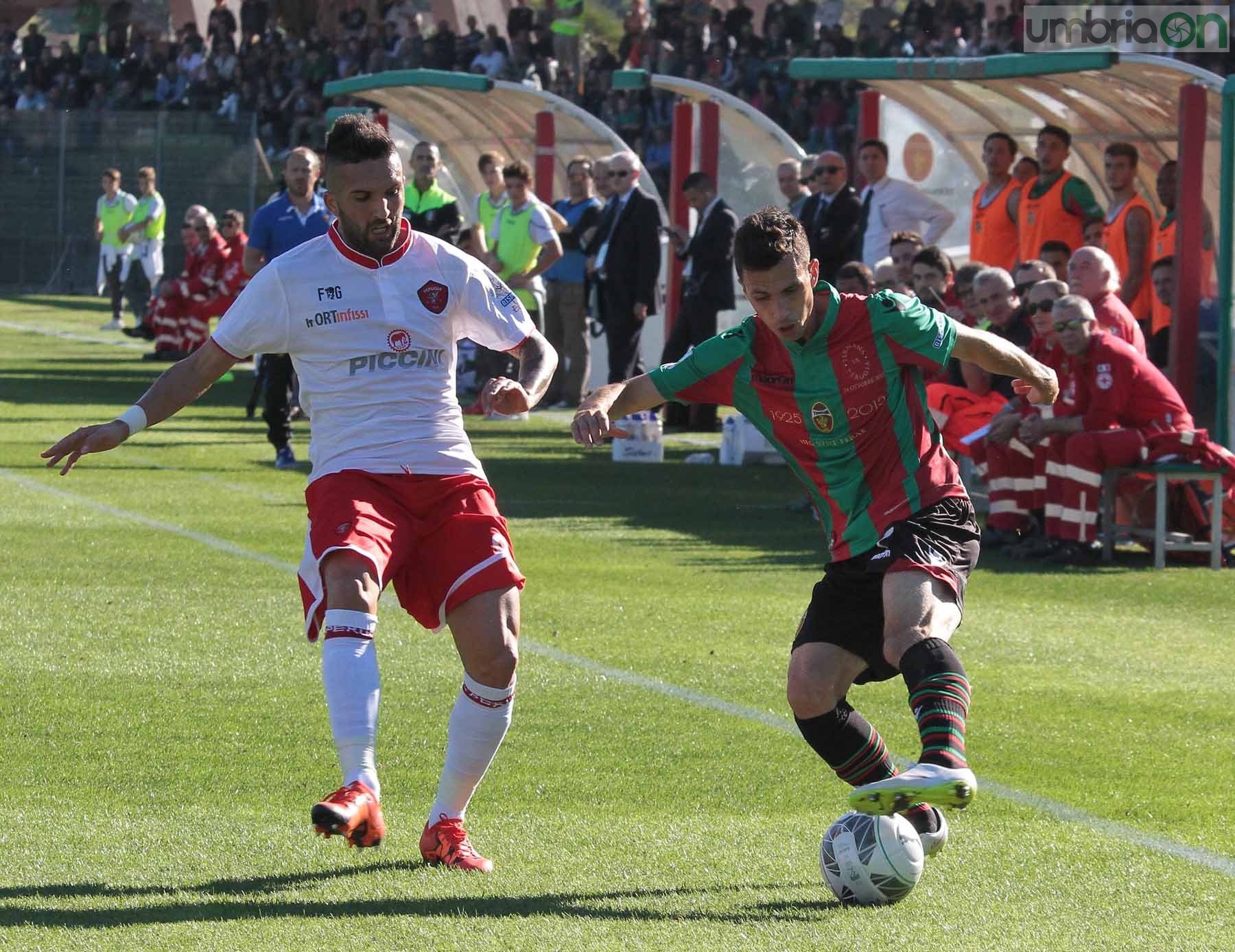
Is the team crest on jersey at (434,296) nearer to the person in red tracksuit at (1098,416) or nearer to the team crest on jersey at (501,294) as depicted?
the team crest on jersey at (501,294)

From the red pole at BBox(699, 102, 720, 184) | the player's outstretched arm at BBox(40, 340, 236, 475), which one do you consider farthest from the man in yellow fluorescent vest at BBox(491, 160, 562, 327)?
the player's outstretched arm at BBox(40, 340, 236, 475)

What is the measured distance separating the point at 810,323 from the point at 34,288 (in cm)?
3831

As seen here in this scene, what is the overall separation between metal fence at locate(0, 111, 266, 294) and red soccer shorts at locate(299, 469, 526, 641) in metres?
33.1

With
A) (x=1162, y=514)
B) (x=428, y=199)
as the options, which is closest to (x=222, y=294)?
(x=428, y=199)

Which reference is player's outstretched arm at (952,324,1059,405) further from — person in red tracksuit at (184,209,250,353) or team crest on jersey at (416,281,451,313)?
person in red tracksuit at (184,209,250,353)

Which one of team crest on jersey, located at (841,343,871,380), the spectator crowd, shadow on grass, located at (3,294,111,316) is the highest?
the spectator crowd

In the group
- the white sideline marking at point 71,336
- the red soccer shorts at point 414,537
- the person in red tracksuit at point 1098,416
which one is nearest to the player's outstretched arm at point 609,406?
the red soccer shorts at point 414,537

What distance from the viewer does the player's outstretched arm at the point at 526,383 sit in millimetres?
5602

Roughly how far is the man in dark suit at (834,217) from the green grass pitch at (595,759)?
12.6 feet

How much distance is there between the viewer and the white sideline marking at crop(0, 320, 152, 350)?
2927cm

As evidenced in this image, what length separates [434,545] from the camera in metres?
5.63

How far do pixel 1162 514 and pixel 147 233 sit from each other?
22346 millimetres

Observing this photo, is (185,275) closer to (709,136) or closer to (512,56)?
(709,136)

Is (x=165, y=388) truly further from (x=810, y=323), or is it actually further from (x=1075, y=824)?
(x=1075, y=824)
